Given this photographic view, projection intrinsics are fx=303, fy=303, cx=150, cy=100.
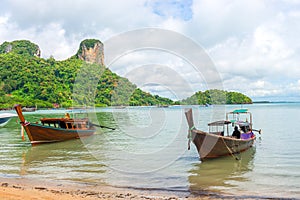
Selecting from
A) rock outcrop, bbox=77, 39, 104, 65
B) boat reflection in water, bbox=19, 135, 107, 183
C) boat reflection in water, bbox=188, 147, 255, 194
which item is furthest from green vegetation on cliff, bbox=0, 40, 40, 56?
boat reflection in water, bbox=188, 147, 255, 194

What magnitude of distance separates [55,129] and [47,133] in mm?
641

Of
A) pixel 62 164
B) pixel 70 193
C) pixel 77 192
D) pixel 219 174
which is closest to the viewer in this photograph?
pixel 70 193

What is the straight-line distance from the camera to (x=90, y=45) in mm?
157000

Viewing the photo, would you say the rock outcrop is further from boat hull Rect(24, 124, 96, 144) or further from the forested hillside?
boat hull Rect(24, 124, 96, 144)

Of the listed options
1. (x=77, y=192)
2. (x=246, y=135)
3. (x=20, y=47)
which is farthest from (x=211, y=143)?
(x=20, y=47)

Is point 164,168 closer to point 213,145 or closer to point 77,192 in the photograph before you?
point 213,145

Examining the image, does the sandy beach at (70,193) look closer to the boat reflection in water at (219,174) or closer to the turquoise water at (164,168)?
the turquoise water at (164,168)

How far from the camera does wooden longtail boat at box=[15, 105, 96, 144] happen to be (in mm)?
21250

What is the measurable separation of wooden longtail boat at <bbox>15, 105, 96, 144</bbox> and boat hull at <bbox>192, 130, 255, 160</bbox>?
12362 mm

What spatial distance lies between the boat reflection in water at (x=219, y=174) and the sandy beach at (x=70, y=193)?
1289 mm

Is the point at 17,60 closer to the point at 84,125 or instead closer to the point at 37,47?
the point at 37,47

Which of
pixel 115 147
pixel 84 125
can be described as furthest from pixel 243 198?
pixel 84 125

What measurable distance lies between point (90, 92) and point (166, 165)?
271 ft

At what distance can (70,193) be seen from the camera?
9.20 m
